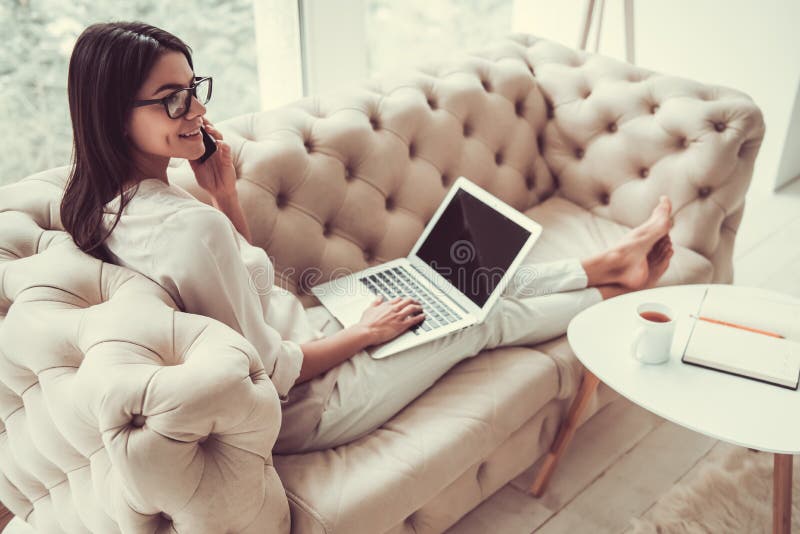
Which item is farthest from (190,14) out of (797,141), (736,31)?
(797,141)

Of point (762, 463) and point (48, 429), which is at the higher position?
point (48, 429)

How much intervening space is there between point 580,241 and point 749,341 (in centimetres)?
64

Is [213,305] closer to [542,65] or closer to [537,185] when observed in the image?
[537,185]

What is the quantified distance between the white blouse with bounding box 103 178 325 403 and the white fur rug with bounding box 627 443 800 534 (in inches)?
35.6

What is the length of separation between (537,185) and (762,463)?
0.96m

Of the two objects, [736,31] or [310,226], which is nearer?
[310,226]

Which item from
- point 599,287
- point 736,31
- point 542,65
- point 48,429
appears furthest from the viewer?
point 736,31

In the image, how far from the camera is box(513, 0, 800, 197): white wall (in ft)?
9.06

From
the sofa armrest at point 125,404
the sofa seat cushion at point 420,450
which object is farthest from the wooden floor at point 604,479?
the sofa armrest at point 125,404

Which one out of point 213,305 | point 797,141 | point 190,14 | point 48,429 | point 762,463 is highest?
point 190,14

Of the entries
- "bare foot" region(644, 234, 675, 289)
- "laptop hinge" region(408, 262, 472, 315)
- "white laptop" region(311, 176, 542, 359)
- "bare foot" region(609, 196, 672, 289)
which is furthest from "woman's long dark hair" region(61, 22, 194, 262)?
"bare foot" region(644, 234, 675, 289)

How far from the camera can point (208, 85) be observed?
1.21 metres

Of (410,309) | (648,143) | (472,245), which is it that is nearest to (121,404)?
(410,309)

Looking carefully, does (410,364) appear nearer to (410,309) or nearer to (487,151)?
(410,309)
